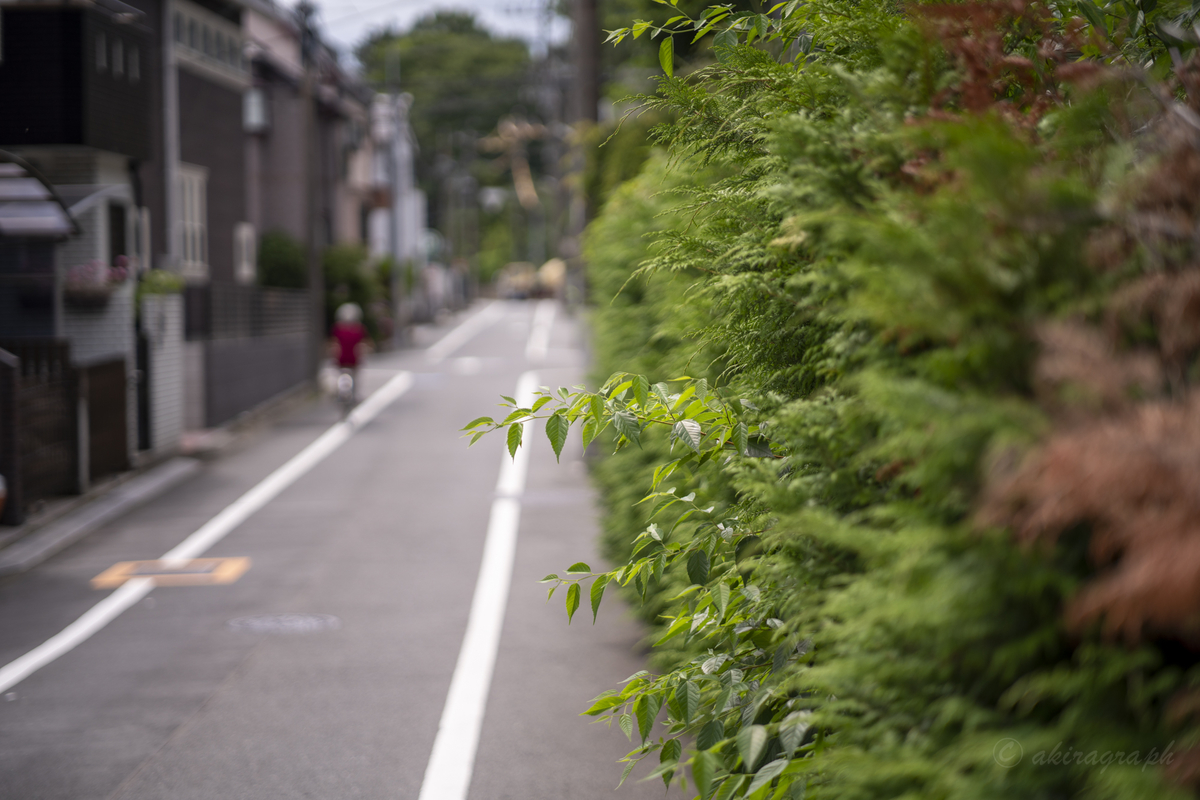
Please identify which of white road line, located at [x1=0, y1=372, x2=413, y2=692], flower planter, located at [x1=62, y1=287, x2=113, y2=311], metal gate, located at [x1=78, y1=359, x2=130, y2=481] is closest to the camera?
white road line, located at [x1=0, y1=372, x2=413, y2=692]

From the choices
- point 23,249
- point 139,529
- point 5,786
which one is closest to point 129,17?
point 23,249

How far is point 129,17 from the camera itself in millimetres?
15883

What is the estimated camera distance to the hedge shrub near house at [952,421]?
189cm

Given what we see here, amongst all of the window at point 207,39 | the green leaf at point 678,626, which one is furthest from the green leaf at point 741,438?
the window at point 207,39

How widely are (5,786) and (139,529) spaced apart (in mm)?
7074

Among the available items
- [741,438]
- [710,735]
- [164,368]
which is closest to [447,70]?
[164,368]

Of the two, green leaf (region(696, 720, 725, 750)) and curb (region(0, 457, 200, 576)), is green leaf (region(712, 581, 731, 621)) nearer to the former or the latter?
green leaf (region(696, 720, 725, 750))

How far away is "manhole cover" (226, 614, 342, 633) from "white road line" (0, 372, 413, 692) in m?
1.01

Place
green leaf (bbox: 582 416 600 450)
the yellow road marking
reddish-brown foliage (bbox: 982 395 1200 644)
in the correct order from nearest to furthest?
reddish-brown foliage (bbox: 982 395 1200 644)
green leaf (bbox: 582 416 600 450)
the yellow road marking

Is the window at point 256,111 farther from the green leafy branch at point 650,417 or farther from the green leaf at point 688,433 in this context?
the green leaf at point 688,433

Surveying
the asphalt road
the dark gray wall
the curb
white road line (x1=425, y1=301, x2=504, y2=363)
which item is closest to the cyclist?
the curb

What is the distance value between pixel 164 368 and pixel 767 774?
49.3ft

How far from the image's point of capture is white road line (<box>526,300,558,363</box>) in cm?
3694

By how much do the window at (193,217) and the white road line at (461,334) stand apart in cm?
919
